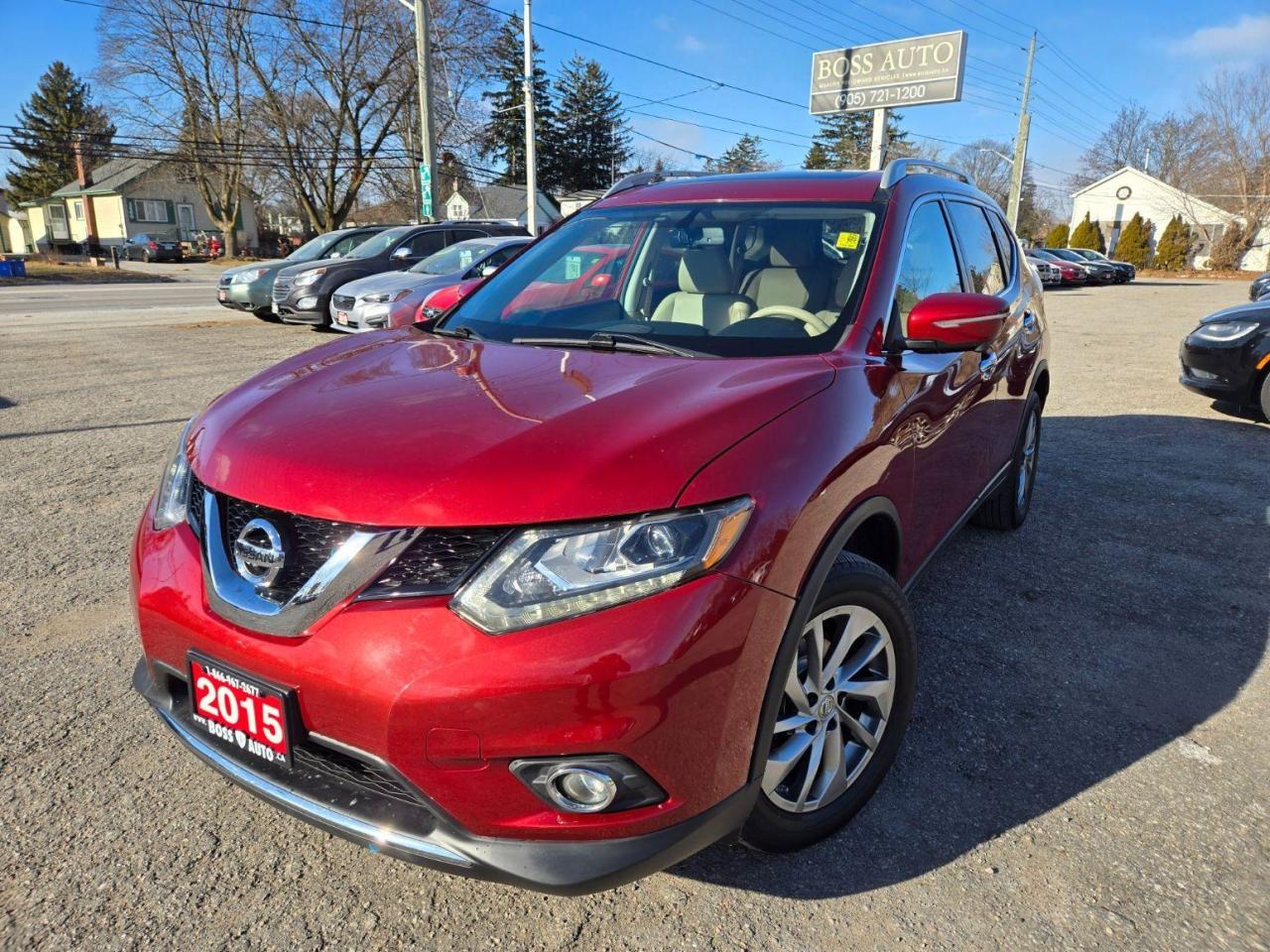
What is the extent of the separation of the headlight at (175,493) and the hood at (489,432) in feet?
0.26

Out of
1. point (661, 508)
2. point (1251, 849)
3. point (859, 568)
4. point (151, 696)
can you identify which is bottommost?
point (1251, 849)

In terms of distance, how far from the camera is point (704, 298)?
2906mm

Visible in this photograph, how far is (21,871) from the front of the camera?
2076 millimetres

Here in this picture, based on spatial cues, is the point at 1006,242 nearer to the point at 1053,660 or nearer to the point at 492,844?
the point at 1053,660

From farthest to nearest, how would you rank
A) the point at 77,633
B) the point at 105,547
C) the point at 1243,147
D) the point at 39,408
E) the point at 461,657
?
the point at 1243,147
the point at 39,408
the point at 105,547
the point at 77,633
the point at 461,657

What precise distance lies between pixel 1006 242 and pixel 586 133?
64.9 meters

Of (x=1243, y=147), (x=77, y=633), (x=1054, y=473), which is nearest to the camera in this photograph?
(x=77, y=633)

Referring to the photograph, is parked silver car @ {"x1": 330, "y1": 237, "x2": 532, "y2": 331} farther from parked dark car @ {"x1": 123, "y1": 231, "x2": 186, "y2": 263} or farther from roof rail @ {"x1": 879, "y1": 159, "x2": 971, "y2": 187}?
parked dark car @ {"x1": 123, "y1": 231, "x2": 186, "y2": 263}

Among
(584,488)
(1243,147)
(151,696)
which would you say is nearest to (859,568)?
(584,488)

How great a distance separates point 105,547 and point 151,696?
8.00ft

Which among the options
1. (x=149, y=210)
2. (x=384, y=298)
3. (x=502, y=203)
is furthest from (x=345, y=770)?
(x=149, y=210)

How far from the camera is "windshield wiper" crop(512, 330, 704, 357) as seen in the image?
8.20ft

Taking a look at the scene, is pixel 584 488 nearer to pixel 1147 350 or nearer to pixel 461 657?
pixel 461 657

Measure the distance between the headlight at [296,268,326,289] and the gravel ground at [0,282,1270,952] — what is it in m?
8.75
